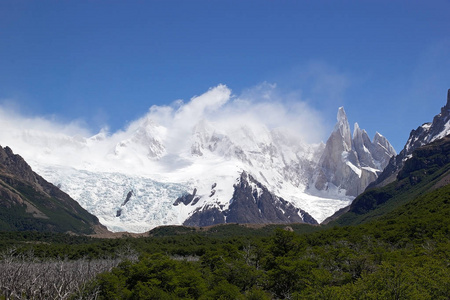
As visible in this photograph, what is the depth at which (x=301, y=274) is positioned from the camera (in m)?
62.4

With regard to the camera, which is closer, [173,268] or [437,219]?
[173,268]

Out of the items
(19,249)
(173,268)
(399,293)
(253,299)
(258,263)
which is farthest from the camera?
(19,249)

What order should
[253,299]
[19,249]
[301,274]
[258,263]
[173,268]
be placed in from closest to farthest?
[253,299] < [301,274] < [173,268] < [258,263] < [19,249]

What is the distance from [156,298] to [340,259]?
26684mm

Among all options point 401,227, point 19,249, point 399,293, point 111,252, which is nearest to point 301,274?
point 399,293

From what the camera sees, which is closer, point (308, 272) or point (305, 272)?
point (308, 272)

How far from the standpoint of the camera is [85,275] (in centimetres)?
7119

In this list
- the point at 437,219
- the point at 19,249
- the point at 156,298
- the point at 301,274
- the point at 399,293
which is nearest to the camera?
the point at 399,293

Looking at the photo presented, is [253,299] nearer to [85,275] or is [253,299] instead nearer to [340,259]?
[340,259]

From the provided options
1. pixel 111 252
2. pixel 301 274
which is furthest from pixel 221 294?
pixel 111 252

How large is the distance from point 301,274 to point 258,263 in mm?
18202

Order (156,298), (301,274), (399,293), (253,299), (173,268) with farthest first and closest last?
(173,268) < (301,274) < (156,298) < (253,299) < (399,293)

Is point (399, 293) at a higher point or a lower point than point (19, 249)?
lower

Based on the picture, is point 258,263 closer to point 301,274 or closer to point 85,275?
point 301,274
